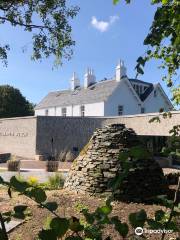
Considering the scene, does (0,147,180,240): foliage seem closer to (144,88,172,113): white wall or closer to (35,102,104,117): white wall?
(35,102,104,117): white wall

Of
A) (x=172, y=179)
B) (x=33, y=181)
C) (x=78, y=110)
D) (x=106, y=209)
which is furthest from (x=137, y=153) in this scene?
(x=78, y=110)

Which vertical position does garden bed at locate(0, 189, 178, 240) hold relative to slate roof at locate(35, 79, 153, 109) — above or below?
below

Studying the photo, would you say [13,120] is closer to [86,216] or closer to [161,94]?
[161,94]

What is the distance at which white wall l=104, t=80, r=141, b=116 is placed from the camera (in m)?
44.5

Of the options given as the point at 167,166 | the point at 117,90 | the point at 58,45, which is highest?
the point at 117,90

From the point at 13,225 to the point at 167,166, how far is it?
22.2 metres

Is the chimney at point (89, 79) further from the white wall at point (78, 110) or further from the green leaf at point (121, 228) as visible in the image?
the green leaf at point (121, 228)

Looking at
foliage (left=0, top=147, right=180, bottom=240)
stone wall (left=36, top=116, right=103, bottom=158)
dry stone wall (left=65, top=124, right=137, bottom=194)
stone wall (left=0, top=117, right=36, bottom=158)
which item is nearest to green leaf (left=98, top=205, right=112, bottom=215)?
foliage (left=0, top=147, right=180, bottom=240)

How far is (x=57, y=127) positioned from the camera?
34250 mm

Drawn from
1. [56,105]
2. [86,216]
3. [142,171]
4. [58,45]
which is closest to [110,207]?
[86,216]

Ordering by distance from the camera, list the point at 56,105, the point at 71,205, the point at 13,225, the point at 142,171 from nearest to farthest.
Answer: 1. the point at 13,225
2. the point at 71,205
3. the point at 142,171
4. the point at 56,105

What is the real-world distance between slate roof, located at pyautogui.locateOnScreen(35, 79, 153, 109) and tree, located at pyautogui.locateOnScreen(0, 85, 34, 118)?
3674 millimetres

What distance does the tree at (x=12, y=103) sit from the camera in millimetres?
58281

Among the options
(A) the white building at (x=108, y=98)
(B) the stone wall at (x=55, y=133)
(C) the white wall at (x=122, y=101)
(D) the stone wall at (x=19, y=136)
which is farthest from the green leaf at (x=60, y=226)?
(C) the white wall at (x=122, y=101)
